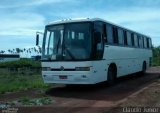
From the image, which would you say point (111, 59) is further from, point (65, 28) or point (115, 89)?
point (65, 28)

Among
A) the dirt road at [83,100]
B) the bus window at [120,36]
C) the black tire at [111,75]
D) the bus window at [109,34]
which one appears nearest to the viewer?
the dirt road at [83,100]

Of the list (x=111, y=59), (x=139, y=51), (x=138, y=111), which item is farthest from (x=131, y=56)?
(x=138, y=111)

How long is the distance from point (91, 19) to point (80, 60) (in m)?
1.97

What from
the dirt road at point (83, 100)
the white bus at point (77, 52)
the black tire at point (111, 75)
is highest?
the white bus at point (77, 52)

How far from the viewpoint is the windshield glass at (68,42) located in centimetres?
1560

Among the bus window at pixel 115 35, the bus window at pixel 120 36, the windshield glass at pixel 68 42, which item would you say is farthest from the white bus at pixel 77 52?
the bus window at pixel 120 36

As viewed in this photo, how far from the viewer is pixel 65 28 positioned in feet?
53.6

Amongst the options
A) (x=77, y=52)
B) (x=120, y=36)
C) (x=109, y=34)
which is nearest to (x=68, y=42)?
Answer: (x=77, y=52)

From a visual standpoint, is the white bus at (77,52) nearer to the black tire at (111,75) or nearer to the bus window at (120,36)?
the black tire at (111,75)

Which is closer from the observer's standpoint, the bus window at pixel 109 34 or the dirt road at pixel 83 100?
the dirt road at pixel 83 100

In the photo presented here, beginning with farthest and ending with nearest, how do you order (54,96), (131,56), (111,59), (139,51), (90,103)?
(139,51) → (131,56) → (111,59) → (54,96) → (90,103)

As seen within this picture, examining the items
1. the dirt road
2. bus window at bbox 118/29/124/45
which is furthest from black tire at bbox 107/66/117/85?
bus window at bbox 118/29/124/45

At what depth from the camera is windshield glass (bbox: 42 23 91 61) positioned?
15602 millimetres

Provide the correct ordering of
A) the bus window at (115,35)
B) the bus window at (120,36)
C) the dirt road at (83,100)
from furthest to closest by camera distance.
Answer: the bus window at (120,36) → the bus window at (115,35) → the dirt road at (83,100)
